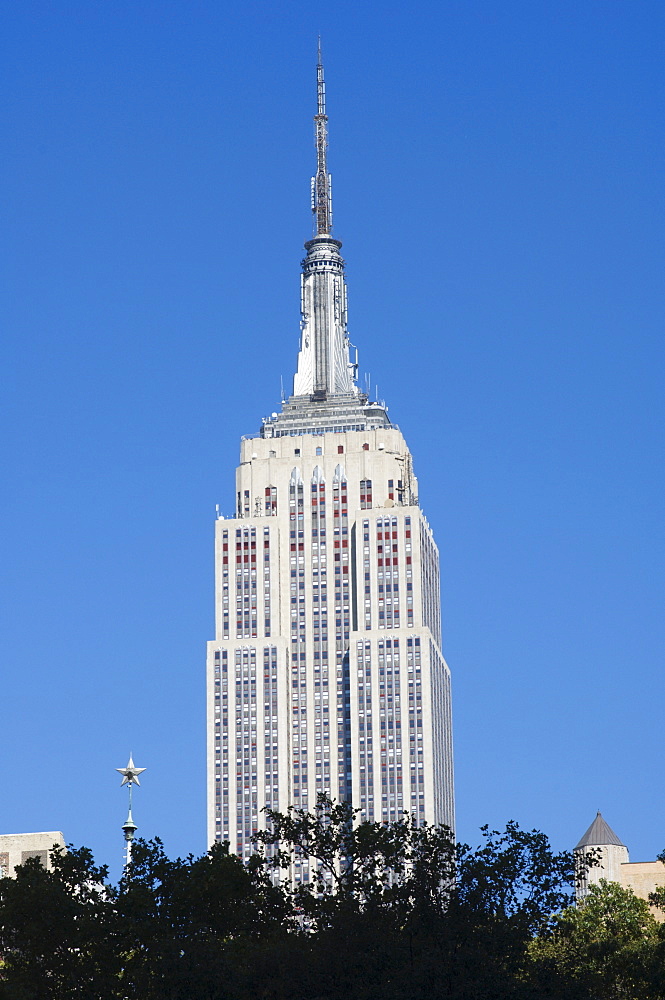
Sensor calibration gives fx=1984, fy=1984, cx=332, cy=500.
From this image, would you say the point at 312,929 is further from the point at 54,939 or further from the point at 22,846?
the point at 22,846

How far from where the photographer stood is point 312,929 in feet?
324

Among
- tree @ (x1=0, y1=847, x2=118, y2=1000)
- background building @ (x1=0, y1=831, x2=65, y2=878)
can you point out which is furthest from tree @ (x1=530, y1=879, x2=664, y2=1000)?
background building @ (x1=0, y1=831, x2=65, y2=878)

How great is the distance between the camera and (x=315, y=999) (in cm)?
8856

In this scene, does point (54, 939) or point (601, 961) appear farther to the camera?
point (601, 961)

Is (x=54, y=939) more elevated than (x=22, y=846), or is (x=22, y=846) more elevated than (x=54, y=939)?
(x=22, y=846)

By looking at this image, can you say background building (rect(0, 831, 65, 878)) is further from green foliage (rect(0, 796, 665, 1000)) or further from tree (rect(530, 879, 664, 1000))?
green foliage (rect(0, 796, 665, 1000))

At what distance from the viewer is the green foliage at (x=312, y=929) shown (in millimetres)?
89812

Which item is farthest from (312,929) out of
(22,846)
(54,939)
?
→ (22,846)

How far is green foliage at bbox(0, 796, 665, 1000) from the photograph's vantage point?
8981cm

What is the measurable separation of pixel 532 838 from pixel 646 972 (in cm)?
1204

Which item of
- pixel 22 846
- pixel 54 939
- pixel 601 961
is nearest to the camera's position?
pixel 54 939

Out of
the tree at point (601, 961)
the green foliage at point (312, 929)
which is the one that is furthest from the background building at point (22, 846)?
the green foliage at point (312, 929)

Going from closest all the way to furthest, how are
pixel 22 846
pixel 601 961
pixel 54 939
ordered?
pixel 54 939, pixel 601 961, pixel 22 846

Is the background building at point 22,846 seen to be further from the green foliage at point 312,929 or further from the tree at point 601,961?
the green foliage at point 312,929
